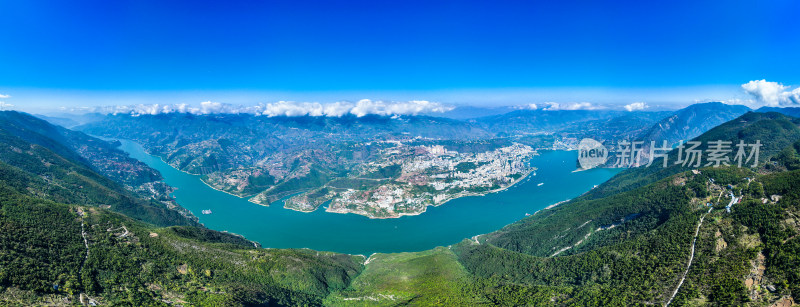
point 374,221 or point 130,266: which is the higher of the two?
point 130,266

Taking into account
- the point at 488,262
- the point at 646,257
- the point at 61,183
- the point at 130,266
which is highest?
the point at 61,183

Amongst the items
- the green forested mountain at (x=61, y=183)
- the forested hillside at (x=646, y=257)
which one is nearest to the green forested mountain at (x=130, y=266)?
the forested hillside at (x=646, y=257)

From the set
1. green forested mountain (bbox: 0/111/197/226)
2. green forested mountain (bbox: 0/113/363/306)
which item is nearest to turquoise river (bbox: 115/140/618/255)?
green forested mountain (bbox: 0/111/197/226)

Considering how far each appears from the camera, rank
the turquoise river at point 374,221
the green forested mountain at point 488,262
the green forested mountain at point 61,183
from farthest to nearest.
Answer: the turquoise river at point 374,221, the green forested mountain at point 61,183, the green forested mountain at point 488,262

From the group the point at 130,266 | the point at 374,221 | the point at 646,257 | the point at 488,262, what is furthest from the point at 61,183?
the point at 646,257

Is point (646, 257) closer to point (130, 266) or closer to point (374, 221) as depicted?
point (130, 266)

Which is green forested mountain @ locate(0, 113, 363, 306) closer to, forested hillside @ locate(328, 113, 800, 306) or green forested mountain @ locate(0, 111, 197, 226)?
forested hillside @ locate(328, 113, 800, 306)

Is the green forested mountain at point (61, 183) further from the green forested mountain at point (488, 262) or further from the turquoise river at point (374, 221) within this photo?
the turquoise river at point (374, 221)

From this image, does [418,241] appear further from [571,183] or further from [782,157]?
[571,183]

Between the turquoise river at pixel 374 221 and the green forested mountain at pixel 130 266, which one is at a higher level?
the green forested mountain at pixel 130 266
